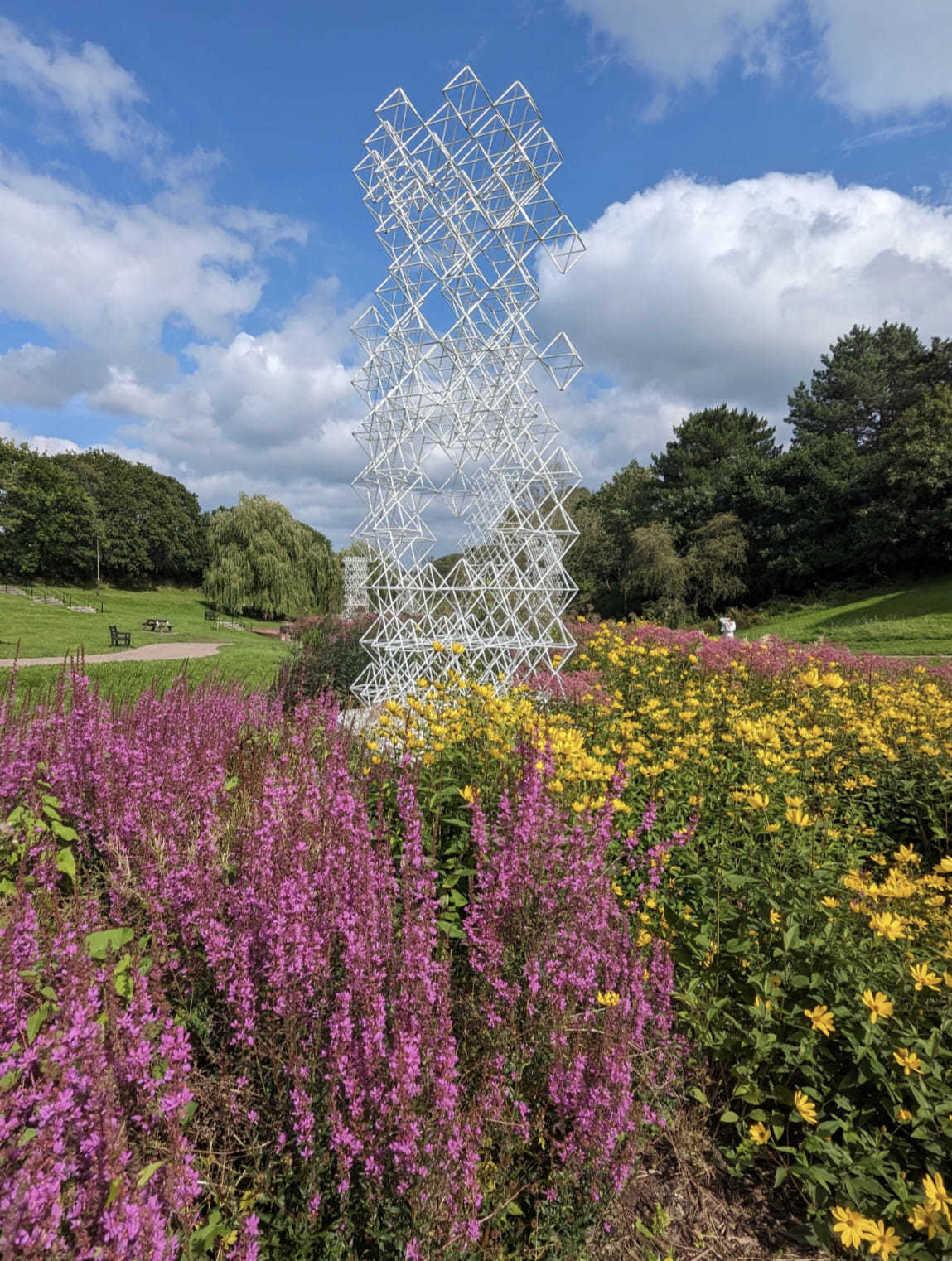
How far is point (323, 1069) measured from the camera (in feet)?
5.89

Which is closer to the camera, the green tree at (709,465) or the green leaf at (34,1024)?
the green leaf at (34,1024)

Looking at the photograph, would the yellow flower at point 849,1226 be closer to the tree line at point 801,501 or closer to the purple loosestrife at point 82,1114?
the purple loosestrife at point 82,1114

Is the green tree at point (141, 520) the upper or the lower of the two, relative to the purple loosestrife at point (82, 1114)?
upper

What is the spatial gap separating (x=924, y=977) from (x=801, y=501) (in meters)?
35.5

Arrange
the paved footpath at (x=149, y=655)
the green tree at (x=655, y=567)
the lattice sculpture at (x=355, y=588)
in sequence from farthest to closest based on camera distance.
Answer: the green tree at (x=655, y=567), the lattice sculpture at (x=355, y=588), the paved footpath at (x=149, y=655)

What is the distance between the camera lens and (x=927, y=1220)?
158 centimetres

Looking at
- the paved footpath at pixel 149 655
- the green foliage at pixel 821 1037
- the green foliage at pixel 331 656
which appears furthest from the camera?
the paved footpath at pixel 149 655

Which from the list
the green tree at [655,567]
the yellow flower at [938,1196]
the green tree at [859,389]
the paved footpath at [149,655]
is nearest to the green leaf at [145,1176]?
the yellow flower at [938,1196]

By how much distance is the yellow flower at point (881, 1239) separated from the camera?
1.57m

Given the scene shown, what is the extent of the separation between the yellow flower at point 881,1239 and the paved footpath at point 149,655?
15.2 meters

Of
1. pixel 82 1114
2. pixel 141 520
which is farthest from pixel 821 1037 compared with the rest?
pixel 141 520

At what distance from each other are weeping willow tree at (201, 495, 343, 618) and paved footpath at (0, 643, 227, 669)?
1479 centimetres

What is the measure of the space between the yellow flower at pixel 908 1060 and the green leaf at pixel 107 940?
7.53ft

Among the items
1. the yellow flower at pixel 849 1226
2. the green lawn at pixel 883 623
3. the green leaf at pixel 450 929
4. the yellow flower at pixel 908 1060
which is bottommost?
the yellow flower at pixel 849 1226
